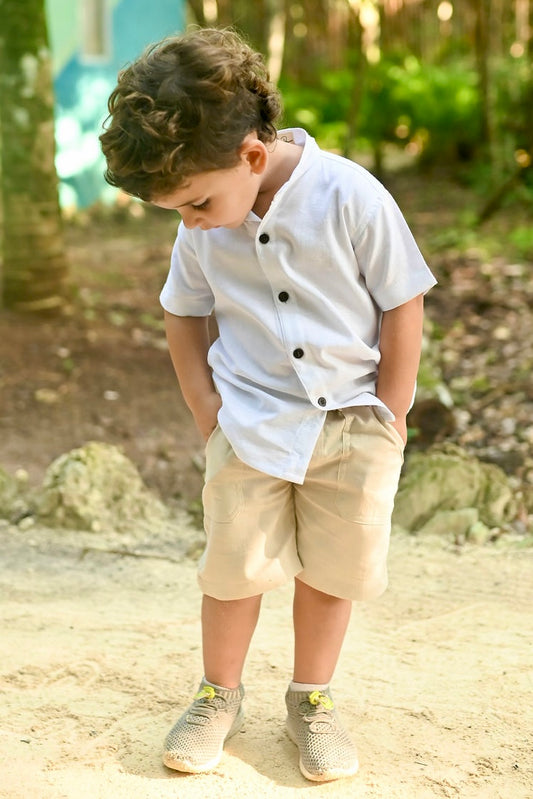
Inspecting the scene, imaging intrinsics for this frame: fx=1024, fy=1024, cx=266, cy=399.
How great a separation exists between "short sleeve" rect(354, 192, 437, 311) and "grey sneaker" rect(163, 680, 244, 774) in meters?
0.97

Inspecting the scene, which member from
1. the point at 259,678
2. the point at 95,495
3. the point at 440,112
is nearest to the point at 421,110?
the point at 440,112

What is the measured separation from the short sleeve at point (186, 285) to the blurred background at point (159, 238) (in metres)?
1.96

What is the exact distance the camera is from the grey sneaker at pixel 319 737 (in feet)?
7.29

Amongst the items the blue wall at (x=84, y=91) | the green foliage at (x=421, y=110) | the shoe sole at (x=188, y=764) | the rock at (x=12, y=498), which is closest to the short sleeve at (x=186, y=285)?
the shoe sole at (x=188, y=764)

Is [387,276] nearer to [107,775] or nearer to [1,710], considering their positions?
[107,775]

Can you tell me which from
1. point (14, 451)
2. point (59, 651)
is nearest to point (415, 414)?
point (14, 451)

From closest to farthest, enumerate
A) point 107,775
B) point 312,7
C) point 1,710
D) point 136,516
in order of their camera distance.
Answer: point 107,775 < point 1,710 < point 136,516 < point 312,7

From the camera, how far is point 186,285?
2217 mm

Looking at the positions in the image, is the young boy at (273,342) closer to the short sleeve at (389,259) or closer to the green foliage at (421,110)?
the short sleeve at (389,259)

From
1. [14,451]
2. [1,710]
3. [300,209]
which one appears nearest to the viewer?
[300,209]

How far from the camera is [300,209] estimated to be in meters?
2.00

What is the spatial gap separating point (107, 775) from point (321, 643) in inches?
21.5

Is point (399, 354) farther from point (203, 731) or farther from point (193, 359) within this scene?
point (203, 731)

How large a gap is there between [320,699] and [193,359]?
82cm
